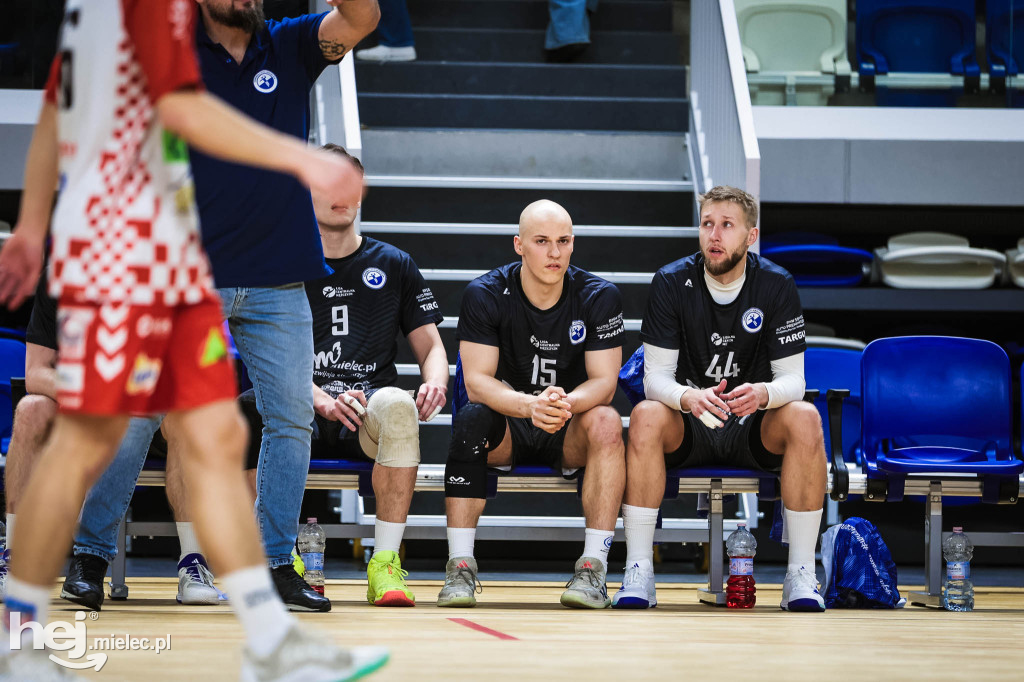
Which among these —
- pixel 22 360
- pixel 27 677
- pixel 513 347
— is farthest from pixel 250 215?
pixel 22 360

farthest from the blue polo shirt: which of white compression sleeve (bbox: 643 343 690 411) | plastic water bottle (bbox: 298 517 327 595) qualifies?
white compression sleeve (bbox: 643 343 690 411)

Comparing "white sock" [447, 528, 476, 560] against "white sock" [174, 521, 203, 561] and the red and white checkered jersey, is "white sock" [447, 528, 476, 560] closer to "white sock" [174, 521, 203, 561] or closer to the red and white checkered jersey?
"white sock" [174, 521, 203, 561]

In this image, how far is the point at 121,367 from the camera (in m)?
1.55

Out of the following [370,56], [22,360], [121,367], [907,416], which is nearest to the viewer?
[121,367]

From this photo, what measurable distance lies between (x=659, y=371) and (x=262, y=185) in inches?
56.0

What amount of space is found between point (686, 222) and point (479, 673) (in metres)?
4.07

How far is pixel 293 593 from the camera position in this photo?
286 cm

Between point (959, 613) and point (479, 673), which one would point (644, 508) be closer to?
point (959, 613)

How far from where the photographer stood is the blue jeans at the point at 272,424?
107 inches

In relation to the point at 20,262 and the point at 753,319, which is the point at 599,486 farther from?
the point at 20,262

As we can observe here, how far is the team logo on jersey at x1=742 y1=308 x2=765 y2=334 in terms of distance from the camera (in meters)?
3.63

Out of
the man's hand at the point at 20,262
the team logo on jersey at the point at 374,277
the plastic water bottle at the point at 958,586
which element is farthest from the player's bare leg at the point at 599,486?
the man's hand at the point at 20,262

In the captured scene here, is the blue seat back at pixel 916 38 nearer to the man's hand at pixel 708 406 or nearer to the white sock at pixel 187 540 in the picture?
the man's hand at pixel 708 406

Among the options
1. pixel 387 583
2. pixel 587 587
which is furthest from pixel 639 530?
pixel 387 583
